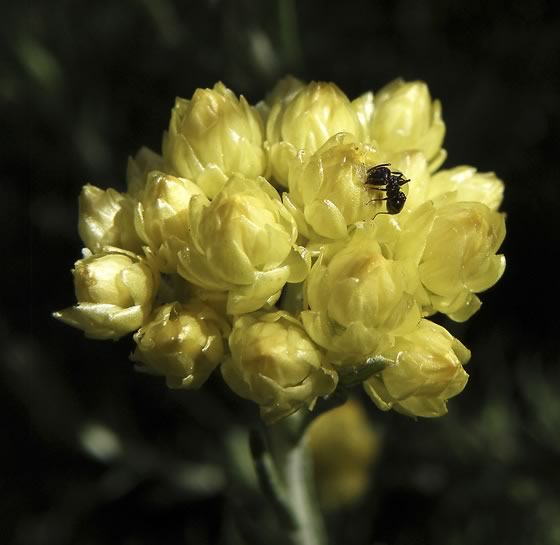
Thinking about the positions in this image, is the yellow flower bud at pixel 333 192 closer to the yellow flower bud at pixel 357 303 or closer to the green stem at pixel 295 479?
the yellow flower bud at pixel 357 303

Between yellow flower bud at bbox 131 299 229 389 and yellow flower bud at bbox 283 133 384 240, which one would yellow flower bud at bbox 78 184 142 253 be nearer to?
yellow flower bud at bbox 131 299 229 389

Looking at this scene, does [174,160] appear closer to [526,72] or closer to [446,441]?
[446,441]

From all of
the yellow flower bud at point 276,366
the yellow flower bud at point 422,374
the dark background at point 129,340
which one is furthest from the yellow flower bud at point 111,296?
the dark background at point 129,340

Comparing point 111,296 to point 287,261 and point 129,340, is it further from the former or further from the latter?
point 129,340

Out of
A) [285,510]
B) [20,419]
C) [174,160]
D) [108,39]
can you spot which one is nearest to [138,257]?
[174,160]

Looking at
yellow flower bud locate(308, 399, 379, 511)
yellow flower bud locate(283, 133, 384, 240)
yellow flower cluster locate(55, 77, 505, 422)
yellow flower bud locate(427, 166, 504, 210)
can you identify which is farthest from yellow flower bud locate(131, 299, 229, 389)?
yellow flower bud locate(308, 399, 379, 511)
